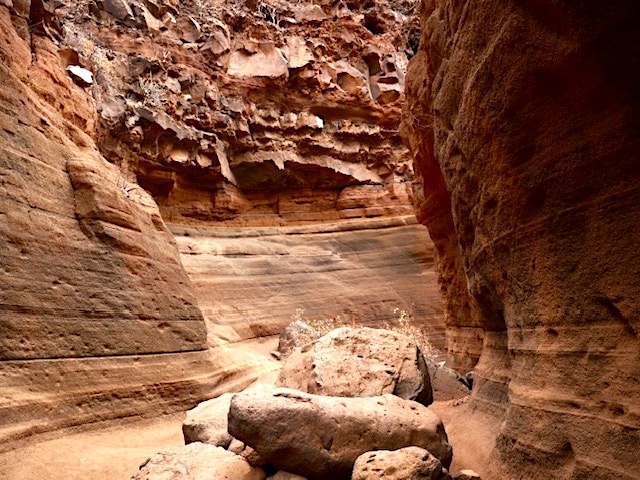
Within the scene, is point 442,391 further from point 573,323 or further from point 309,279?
point 309,279

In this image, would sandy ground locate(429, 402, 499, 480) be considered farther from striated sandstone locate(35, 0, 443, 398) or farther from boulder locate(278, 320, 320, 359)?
striated sandstone locate(35, 0, 443, 398)

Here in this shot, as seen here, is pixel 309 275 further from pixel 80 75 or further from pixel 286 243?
pixel 80 75

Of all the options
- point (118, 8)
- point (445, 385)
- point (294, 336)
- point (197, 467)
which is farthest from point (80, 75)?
point (445, 385)

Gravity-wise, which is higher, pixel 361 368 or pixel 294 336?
pixel 294 336

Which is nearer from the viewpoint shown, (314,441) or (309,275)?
(314,441)

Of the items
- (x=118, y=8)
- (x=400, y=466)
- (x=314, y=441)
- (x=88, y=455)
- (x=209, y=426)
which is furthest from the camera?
(x=118, y=8)

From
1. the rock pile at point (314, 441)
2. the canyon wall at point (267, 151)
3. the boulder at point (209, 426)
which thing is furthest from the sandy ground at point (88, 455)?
the canyon wall at point (267, 151)

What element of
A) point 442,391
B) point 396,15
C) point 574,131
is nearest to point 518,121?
point 574,131

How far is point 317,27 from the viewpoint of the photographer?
1650 cm

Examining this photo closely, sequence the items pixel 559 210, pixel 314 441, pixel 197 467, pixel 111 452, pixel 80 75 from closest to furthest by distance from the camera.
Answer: pixel 559 210, pixel 314 441, pixel 197 467, pixel 111 452, pixel 80 75

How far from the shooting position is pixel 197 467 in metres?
3.47

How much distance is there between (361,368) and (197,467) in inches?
71.6

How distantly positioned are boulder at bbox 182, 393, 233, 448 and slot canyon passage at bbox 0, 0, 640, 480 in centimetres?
34

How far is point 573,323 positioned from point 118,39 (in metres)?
13.8
